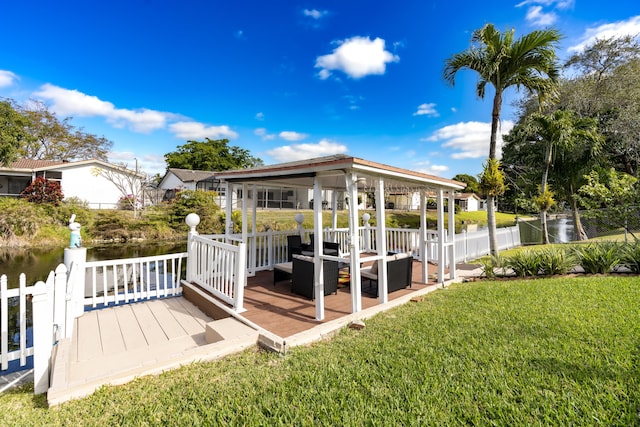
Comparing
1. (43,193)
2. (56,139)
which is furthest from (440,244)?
(56,139)

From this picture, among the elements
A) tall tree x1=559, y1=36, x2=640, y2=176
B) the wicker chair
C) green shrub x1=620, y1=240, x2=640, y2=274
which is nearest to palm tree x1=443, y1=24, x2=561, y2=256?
green shrub x1=620, y1=240, x2=640, y2=274

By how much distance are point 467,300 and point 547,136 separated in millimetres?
13083

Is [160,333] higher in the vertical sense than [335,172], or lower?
lower

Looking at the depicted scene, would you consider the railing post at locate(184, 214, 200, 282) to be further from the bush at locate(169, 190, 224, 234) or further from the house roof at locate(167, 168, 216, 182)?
the house roof at locate(167, 168, 216, 182)

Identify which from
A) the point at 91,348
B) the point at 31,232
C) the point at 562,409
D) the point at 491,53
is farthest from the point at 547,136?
the point at 31,232

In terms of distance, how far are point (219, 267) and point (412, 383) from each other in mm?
3508

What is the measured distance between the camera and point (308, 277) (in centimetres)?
498

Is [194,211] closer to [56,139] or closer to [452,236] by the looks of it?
[452,236]

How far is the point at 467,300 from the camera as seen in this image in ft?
15.2

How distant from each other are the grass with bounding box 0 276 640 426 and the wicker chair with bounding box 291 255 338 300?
1.33 m

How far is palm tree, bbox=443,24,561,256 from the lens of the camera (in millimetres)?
7035

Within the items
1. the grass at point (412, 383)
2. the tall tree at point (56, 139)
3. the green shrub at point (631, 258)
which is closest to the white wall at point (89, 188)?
the tall tree at point (56, 139)

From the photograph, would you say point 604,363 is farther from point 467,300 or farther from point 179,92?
point 179,92

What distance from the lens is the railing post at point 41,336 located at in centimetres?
267
